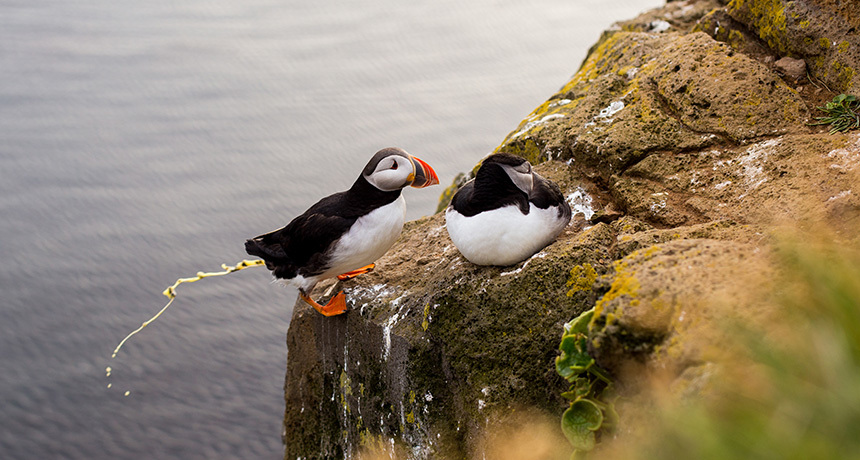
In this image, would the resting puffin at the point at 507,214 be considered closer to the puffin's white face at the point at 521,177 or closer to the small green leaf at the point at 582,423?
the puffin's white face at the point at 521,177

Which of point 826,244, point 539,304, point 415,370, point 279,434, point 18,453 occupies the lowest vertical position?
point 279,434

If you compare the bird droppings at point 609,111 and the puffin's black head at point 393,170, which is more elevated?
the puffin's black head at point 393,170

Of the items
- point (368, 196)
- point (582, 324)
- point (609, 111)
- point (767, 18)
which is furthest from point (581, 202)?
point (767, 18)

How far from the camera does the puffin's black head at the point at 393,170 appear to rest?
14.2 feet

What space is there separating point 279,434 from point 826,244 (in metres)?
6.46

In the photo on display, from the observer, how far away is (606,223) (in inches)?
170

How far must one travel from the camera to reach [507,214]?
389cm

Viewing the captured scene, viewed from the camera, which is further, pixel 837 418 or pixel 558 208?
pixel 558 208

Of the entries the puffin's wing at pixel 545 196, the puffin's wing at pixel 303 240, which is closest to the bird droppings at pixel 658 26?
the puffin's wing at pixel 545 196

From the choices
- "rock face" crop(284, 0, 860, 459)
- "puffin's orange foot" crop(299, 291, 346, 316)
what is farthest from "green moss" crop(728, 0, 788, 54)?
"puffin's orange foot" crop(299, 291, 346, 316)

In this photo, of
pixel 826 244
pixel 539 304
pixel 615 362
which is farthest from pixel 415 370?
pixel 826 244

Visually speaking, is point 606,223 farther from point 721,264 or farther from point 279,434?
point 279,434

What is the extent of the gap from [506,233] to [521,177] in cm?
35

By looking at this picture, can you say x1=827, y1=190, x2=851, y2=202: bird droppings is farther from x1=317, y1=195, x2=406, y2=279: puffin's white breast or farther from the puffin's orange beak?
x1=317, y1=195, x2=406, y2=279: puffin's white breast
